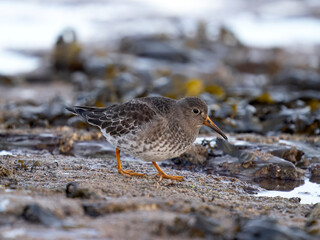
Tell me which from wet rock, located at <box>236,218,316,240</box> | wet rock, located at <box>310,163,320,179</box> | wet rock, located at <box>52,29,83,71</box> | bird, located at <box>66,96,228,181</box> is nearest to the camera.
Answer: wet rock, located at <box>236,218,316,240</box>

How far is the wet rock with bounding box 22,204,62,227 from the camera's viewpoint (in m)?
3.10

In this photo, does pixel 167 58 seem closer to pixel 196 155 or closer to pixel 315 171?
pixel 196 155

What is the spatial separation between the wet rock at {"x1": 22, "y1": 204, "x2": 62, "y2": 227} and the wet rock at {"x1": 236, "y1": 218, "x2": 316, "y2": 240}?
4.11 feet

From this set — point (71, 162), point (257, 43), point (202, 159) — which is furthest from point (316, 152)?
point (257, 43)

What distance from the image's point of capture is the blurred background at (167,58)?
8.60 metres

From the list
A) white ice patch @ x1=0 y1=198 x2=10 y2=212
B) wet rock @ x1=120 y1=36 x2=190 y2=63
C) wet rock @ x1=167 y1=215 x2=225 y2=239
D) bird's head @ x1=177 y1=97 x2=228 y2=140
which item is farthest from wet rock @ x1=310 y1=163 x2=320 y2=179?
wet rock @ x1=120 y1=36 x2=190 y2=63

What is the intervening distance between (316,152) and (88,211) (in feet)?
13.4

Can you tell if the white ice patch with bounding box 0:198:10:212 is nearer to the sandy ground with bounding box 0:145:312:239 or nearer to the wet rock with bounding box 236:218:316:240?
the sandy ground with bounding box 0:145:312:239

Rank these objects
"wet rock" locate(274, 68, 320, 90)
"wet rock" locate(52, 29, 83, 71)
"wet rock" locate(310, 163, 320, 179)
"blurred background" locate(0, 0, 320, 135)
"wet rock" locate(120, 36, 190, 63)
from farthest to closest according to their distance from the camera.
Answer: "wet rock" locate(120, 36, 190, 63), "wet rock" locate(52, 29, 83, 71), "wet rock" locate(274, 68, 320, 90), "blurred background" locate(0, 0, 320, 135), "wet rock" locate(310, 163, 320, 179)

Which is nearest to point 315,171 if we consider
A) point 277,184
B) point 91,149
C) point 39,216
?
point 277,184

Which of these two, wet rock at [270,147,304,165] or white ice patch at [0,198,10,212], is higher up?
wet rock at [270,147,304,165]

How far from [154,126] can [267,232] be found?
2.16 m

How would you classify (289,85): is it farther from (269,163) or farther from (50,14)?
(50,14)

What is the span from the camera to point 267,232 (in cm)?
295
